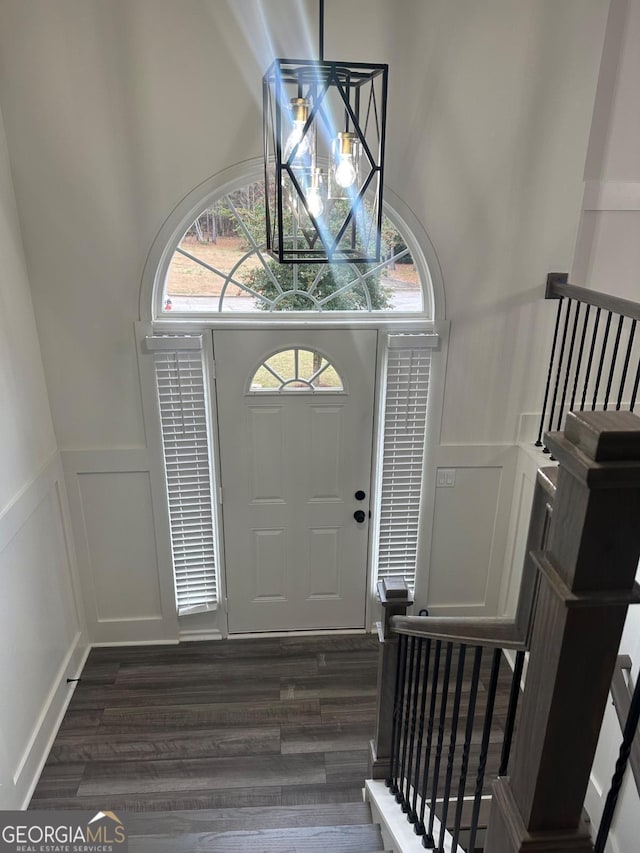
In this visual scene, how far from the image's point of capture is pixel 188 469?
3.62 meters

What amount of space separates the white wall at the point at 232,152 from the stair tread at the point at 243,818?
1595 millimetres

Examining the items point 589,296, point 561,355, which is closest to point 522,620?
point 589,296

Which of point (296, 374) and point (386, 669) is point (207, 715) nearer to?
point (386, 669)

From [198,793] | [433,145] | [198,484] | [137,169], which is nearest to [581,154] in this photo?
[433,145]

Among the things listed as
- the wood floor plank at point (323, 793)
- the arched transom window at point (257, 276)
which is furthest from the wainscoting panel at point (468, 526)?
the wood floor plank at point (323, 793)

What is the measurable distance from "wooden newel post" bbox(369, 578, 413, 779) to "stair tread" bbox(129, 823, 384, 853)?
0.26 m

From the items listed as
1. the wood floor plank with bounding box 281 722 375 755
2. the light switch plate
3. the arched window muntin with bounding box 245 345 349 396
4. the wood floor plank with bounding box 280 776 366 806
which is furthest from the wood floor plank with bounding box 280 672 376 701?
the arched window muntin with bounding box 245 345 349 396

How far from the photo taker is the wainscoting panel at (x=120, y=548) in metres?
3.56

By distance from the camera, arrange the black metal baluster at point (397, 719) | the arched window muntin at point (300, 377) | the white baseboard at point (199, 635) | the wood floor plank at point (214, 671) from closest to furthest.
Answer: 1. the black metal baluster at point (397, 719)
2. the arched window muntin at point (300, 377)
3. the wood floor plank at point (214, 671)
4. the white baseboard at point (199, 635)

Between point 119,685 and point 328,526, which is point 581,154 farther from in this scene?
point 119,685

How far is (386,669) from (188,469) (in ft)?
5.90

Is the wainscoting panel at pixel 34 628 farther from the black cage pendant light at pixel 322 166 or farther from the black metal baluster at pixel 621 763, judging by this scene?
the black metal baluster at pixel 621 763

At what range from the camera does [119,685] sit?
143 inches

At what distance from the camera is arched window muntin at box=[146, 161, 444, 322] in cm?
311
